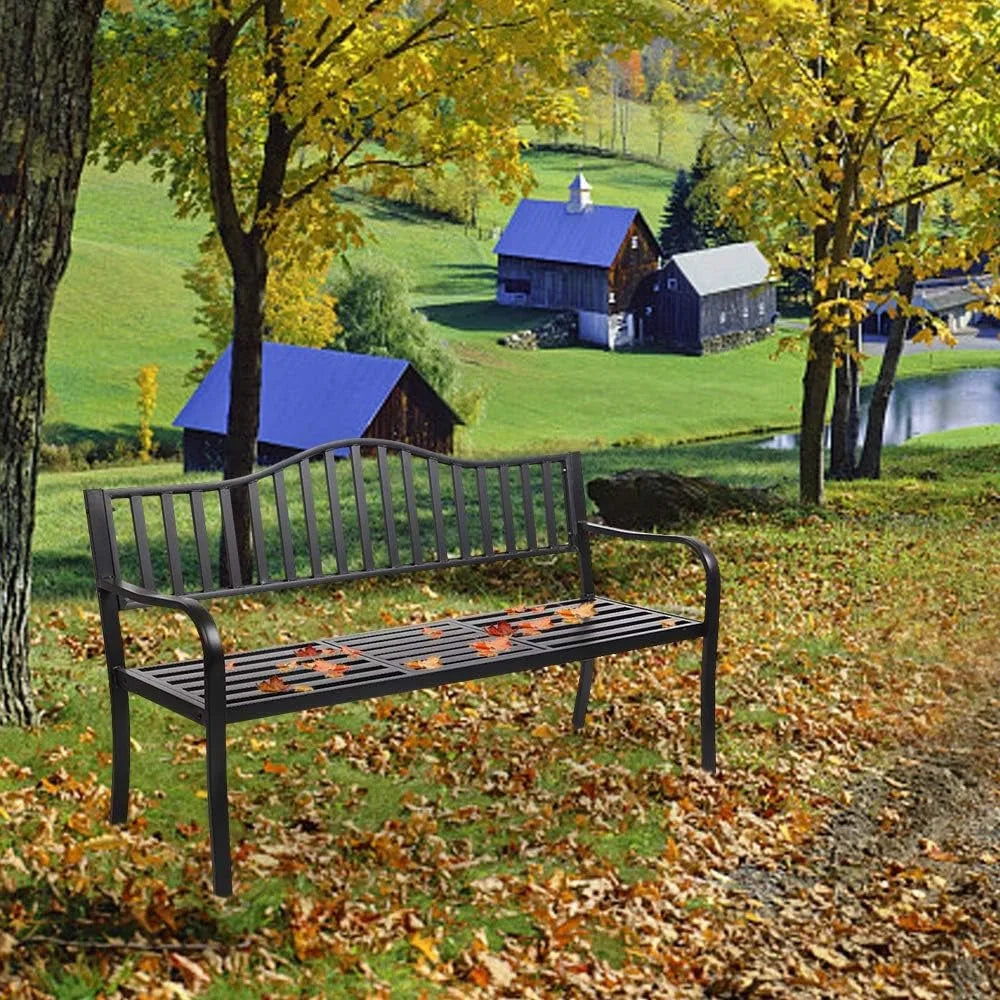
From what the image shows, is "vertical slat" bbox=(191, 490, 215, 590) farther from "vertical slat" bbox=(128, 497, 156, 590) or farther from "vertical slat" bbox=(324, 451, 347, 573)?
"vertical slat" bbox=(324, 451, 347, 573)

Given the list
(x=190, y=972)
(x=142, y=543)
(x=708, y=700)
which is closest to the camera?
(x=190, y=972)

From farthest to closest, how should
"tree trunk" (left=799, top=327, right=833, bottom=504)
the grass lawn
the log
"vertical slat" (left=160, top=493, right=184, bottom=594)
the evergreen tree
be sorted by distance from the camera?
the evergreen tree, "tree trunk" (left=799, top=327, right=833, bottom=504), the log, "vertical slat" (left=160, top=493, right=184, bottom=594), the grass lawn

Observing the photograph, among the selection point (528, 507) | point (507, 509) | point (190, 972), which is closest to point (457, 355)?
point (528, 507)

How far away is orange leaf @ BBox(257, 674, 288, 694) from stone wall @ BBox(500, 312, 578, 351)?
177ft

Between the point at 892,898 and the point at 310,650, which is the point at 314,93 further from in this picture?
the point at 892,898

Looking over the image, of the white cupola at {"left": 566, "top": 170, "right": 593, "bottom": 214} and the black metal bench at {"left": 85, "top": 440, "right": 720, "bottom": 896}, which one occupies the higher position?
the white cupola at {"left": 566, "top": 170, "right": 593, "bottom": 214}

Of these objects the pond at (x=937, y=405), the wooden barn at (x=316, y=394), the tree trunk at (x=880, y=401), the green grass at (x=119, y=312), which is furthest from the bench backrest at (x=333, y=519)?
the green grass at (x=119, y=312)

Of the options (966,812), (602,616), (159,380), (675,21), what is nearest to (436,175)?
(675,21)

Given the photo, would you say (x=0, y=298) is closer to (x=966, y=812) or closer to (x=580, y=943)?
(x=580, y=943)

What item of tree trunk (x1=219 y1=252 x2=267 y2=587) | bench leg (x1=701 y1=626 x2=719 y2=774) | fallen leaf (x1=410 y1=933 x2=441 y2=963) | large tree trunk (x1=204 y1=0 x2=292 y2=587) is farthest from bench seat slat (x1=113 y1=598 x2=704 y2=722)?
tree trunk (x1=219 y1=252 x2=267 y2=587)

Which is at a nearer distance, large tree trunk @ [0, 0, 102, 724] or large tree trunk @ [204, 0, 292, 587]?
large tree trunk @ [0, 0, 102, 724]

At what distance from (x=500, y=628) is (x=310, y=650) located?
0.79m

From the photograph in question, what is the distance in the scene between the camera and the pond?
44062mm

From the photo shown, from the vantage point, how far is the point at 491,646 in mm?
6055
